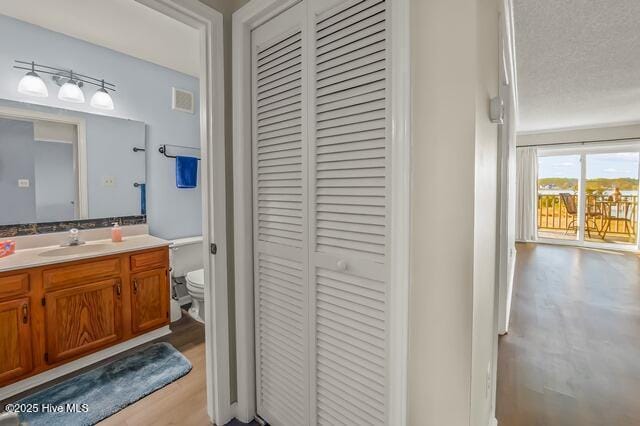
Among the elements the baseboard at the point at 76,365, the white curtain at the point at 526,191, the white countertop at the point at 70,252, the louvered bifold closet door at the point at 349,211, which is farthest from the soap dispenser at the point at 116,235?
the white curtain at the point at 526,191

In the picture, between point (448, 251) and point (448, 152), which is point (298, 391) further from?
point (448, 152)

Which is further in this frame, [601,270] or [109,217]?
[601,270]

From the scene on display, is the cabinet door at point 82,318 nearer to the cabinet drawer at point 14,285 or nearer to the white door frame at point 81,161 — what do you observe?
the cabinet drawer at point 14,285

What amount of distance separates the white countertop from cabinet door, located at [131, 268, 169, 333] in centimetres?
25

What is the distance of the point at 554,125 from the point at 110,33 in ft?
24.0

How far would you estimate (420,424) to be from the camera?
3.19 ft

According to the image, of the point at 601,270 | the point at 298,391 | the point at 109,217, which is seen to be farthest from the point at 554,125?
the point at 109,217

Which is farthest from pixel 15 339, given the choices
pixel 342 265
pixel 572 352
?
pixel 572 352

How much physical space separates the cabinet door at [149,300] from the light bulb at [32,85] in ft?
5.14

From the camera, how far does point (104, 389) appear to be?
189 centimetres

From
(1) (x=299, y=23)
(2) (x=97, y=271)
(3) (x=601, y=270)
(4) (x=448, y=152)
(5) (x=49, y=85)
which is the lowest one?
(3) (x=601, y=270)

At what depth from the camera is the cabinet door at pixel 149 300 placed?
7.98 ft

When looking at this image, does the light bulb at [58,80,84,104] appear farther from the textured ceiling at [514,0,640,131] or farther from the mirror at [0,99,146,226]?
the textured ceiling at [514,0,640,131]

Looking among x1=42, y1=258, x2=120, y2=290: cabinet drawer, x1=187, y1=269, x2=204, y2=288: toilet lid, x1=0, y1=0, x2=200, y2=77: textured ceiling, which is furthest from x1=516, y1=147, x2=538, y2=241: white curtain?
x1=42, y1=258, x2=120, y2=290: cabinet drawer
